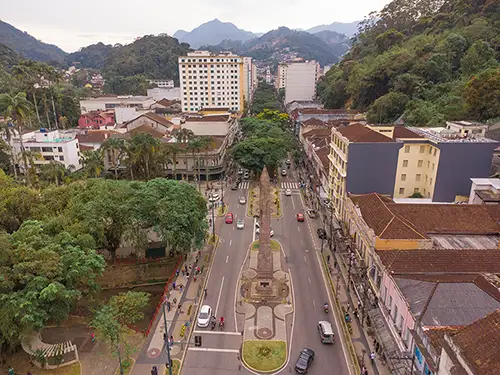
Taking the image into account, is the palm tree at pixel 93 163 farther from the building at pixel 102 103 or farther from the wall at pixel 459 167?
the building at pixel 102 103

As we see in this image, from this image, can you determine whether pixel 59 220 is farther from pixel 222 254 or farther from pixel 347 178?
pixel 347 178

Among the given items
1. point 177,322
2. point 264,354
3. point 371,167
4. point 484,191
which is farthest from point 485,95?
point 177,322


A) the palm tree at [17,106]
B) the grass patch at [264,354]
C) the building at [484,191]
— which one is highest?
the palm tree at [17,106]

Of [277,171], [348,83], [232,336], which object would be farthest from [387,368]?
[348,83]

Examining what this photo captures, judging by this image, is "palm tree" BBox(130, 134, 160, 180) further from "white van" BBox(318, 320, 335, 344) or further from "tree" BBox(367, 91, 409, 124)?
"tree" BBox(367, 91, 409, 124)

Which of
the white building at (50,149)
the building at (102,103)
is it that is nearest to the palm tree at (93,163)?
the white building at (50,149)

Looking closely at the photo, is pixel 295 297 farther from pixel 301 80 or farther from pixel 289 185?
pixel 301 80
